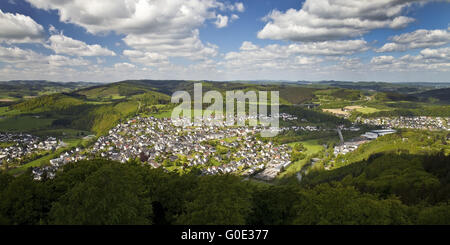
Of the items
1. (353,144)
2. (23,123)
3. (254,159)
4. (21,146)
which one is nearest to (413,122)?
(353,144)

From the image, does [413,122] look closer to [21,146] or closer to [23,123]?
[21,146]

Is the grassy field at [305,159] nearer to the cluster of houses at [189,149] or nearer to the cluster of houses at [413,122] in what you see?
the cluster of houses at [189,149]

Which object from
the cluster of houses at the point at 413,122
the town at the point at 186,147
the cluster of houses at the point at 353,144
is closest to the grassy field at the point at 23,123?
the town at the point at 186,147

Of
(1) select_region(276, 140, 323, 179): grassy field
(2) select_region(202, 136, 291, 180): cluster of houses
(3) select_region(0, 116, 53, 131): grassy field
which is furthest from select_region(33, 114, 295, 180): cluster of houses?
(3) select_region(0, 116, 53, 131): grassy field

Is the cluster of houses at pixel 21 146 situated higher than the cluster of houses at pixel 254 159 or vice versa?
the cluster of houses at pixel 21 146

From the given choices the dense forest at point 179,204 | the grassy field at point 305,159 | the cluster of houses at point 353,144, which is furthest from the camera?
the cluster of houses at point 353,144
